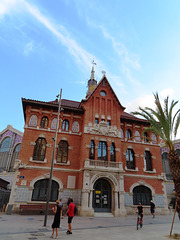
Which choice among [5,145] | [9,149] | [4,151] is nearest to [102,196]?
[9,149]

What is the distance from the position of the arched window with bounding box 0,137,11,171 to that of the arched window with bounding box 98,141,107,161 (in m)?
24.2

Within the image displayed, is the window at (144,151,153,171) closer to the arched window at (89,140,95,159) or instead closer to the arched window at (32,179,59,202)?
the arched window at (89,140,95,159)

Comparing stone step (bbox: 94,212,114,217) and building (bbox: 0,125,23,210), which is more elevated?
building (bbox: 0,125,23,210)

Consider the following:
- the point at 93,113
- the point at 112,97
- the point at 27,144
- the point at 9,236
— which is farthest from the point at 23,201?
the point at 112,97

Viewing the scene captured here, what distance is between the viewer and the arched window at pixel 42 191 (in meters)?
18.5

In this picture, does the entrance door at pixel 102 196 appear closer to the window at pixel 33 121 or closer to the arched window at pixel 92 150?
the arched window at pixel 92 150

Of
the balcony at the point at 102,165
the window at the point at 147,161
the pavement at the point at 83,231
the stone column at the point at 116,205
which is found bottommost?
the pavement at the point at 83,231

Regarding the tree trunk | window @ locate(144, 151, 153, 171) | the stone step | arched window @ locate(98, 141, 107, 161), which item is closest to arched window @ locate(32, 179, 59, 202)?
the stone step

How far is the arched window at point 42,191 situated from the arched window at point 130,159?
977cm

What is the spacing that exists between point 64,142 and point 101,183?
6.80m

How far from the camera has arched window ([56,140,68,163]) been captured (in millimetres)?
20844

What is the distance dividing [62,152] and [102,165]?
5248mm

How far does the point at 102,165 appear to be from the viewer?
65.7ft

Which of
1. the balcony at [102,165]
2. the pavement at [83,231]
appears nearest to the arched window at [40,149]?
the balcony at [102,165]
